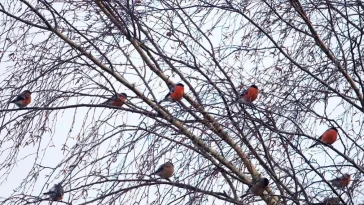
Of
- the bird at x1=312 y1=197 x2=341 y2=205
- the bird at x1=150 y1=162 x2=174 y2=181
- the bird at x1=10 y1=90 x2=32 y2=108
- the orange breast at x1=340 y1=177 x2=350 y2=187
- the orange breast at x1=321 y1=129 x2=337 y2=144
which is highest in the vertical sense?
the bird at x1=10 y1=90 x2=32 y2=108

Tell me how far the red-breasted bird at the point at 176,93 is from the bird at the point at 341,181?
1321 millimetres

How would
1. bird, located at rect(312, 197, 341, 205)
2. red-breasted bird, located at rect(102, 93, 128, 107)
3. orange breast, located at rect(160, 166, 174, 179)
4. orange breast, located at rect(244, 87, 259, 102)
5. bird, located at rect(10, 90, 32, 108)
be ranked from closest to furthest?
bird, located at rect(312, 197, 341, 205) < orange breast, located at rect(244, 87, 259, 102) < orange breast, located at rect(160, 166, 174, 179) < red-breasted bird, located at rect(102, 93, 128, 107) < bird, located at rect(10, 90, 32, 108)

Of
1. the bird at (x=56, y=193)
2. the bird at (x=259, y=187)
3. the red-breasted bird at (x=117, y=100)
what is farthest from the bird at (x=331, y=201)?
the bird at (x=56, y=193)

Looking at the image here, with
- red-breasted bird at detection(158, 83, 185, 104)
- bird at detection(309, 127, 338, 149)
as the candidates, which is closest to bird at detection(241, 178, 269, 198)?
bird at detection(309, 127, 338, 149)

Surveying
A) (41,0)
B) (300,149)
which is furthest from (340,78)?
(41,0)

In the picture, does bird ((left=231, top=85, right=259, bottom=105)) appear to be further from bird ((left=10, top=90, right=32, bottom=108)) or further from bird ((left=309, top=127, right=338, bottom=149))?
bird ((left=10, top=90, right=32, bottom=108))

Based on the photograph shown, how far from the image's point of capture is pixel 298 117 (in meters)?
5.56

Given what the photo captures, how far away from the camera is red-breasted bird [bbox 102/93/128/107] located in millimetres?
5551

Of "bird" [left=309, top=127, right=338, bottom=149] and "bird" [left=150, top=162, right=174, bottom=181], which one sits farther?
"bird" [left=309, top=127, right=338, bottom=149]

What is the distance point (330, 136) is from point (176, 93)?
1.24m

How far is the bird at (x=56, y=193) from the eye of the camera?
498 cm

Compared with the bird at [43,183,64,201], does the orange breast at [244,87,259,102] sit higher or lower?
higher

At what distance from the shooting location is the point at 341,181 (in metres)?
5.12

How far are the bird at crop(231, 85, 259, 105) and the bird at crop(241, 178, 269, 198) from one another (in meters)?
0.58
